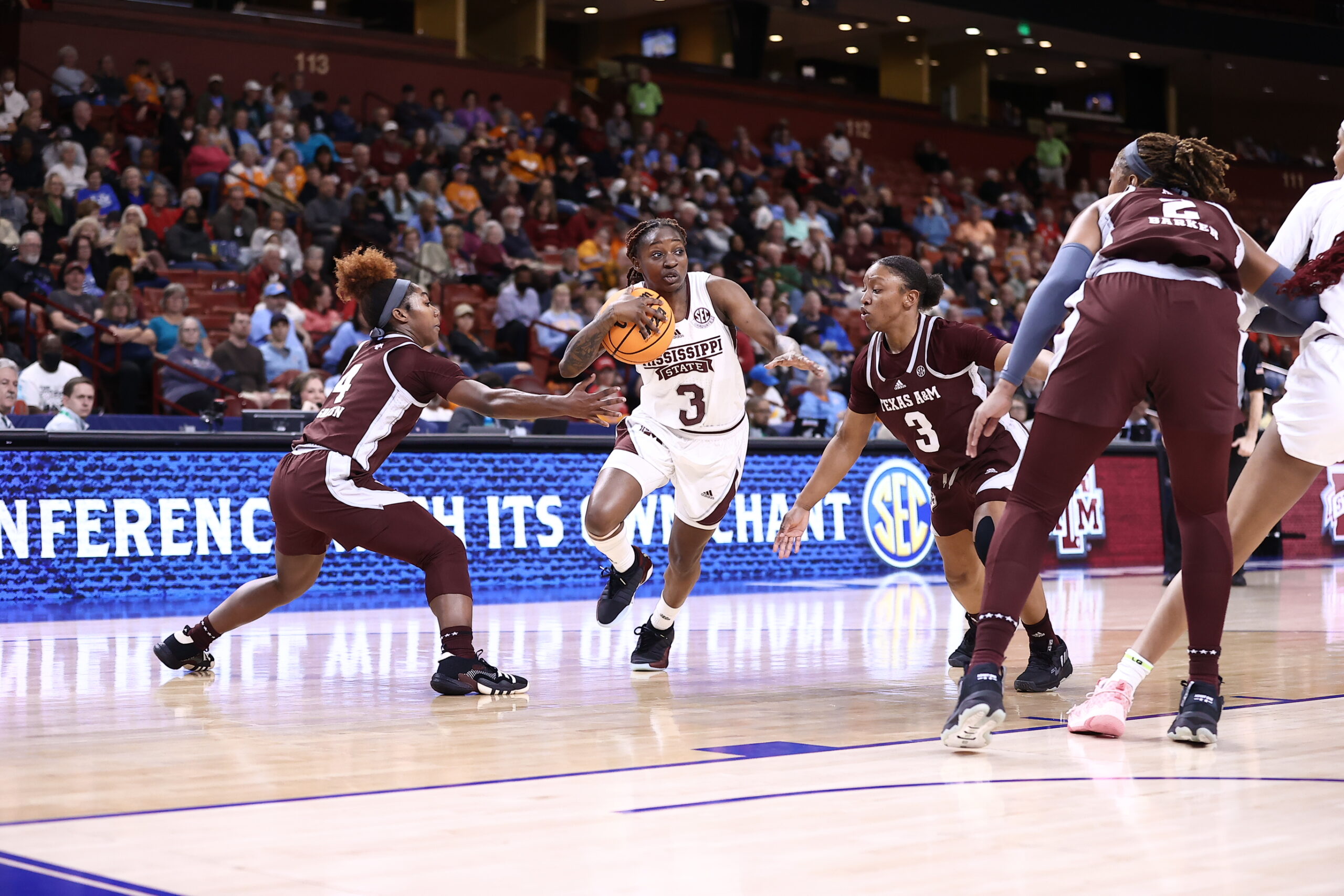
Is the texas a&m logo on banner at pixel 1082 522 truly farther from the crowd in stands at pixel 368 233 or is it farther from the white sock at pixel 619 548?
the white sock at pixel 619 548

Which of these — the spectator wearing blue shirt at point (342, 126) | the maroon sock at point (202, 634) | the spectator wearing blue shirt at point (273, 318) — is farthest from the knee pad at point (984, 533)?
the spectator wearing blue shirt at point (342, 126)

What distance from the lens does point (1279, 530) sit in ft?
46.5

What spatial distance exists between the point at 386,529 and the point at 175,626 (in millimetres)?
2841

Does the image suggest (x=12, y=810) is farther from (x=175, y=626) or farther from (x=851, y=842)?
(x=175, y=626)

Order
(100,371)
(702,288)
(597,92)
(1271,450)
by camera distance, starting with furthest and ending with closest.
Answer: (597,92) < (100,371) < (702,288) < (1271,450)

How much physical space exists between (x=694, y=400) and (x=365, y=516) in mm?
1604

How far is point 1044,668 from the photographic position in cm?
580

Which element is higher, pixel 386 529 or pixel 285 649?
pixel 386 529

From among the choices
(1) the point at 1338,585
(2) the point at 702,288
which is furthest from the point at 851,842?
(1) the point at 1338,585

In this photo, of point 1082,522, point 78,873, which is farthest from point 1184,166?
point 1082,522

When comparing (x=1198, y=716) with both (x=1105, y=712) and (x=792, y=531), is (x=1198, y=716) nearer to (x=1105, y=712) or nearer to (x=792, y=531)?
(x=1105, y=712)

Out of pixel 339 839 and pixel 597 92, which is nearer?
pixel 339 839

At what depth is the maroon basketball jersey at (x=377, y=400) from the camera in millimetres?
5715

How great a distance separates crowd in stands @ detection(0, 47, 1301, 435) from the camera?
12516 millimetres
